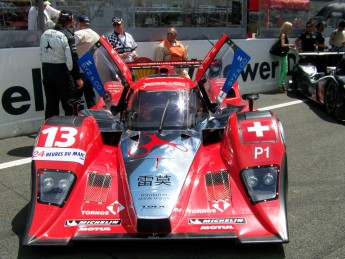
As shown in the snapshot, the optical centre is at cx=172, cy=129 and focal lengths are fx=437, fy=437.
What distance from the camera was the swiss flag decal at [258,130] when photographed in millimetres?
3811

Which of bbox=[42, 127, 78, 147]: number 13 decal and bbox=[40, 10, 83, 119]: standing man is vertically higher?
bbox=[40, 10, 83, 119]: standing man

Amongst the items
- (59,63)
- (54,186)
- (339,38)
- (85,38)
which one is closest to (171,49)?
(85,38)

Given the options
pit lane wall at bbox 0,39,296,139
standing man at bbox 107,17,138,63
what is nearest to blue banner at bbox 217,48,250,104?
standing man at bbox 107,17,138,63

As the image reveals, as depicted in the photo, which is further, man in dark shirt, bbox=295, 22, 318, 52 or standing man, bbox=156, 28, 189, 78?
man in dark shirt, bbox=295, 22, 318, 52

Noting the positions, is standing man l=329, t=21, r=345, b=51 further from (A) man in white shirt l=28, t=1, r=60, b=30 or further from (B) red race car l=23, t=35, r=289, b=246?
(B) red race car l=23, t=35, r=289, b=246

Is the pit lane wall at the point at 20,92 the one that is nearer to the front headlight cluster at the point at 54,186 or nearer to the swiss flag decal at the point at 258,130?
the front headlight cluster at the point at 54,186

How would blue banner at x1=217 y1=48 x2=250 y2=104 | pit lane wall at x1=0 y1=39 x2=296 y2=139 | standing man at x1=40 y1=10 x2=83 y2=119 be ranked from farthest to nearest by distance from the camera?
1. pit lane wall at x1=0 y1=39 x2=296 y2=139
2. standing man at x1=40 y1=10 x2=83 y2=119
3. blue banner at x1=217 y1=48 x2=250 y2=104

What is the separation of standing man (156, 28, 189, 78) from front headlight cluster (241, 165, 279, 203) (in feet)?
16.1

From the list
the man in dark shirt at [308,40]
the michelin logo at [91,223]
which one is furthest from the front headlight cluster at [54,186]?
the man in dark shirt at [308,40]

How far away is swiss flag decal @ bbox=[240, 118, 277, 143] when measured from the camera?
3811 mm

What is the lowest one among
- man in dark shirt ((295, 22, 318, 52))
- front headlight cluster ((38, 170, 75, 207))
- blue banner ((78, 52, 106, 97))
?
front headlight cluster ((38, 170, 75, 207))

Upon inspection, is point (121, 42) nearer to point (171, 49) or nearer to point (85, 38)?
point (85, 38)

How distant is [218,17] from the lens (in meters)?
10.4

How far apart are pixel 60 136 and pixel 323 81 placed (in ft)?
19.2
